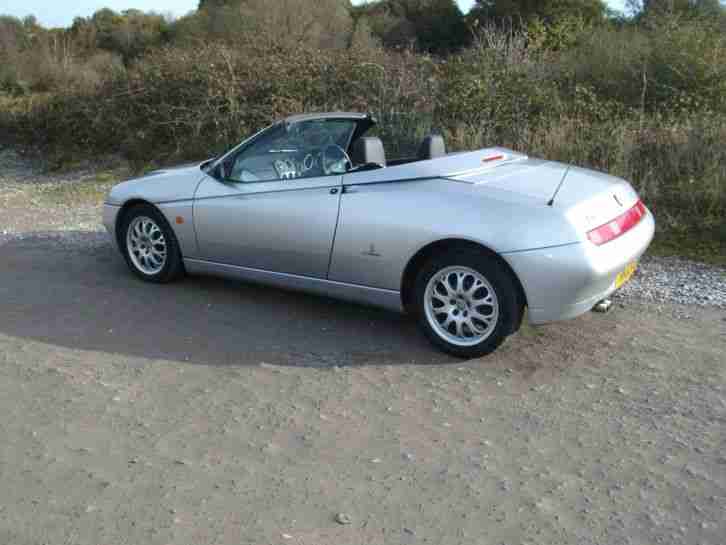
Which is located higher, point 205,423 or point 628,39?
point 628,39

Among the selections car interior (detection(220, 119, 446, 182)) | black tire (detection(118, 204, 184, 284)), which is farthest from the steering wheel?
black tire (detection(118, 204, 184, 284))

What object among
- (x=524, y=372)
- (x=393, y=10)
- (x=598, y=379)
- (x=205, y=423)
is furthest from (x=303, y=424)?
(x=393, y=10)

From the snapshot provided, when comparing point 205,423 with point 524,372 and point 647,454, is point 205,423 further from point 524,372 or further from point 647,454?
point 647,454

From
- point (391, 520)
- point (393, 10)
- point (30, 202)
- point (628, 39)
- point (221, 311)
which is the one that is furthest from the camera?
point (393, 10)

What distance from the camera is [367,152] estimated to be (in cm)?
590

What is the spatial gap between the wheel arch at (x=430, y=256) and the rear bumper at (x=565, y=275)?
8 cm

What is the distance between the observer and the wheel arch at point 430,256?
499cm

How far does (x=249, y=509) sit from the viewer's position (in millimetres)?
3520

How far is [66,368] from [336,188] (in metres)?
2.16

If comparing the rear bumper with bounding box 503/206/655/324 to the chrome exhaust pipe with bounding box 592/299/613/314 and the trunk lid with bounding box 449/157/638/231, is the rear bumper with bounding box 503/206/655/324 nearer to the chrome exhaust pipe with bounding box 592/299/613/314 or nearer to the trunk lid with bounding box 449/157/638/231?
the trunk lid with bounding box 449/157/638/231

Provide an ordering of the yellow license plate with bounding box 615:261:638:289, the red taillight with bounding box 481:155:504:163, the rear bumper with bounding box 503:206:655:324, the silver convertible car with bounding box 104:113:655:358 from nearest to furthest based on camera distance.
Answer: the rear bumper with bounding box 503:206:655:324
the silver convertible car with bounding box 104:113:655:358
the yellow license plate with bounding box 615:261:638:289
the red taillight with bounding box 481:155:504:163

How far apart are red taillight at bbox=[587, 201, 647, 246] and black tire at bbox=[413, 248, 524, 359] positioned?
1.92 ft

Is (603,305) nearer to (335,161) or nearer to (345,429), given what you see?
(335,161)

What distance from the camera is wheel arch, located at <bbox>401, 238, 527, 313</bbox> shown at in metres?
4.99
